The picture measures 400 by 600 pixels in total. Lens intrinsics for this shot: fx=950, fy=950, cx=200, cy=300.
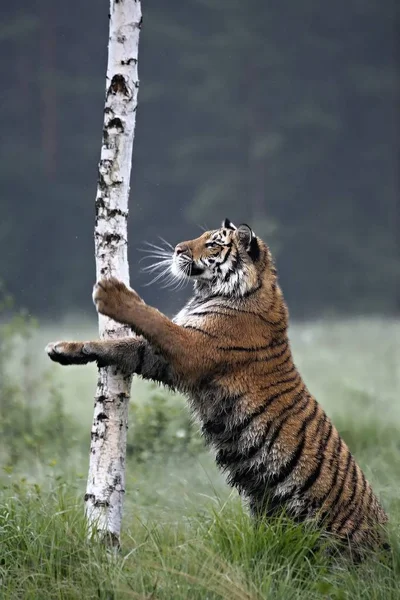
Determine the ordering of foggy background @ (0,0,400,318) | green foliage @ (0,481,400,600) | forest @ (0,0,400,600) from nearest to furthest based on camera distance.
Result: 1. green foliage @ (0,481,400,600)
2. forest @ (0,0,400,600)
3. foggy background @ (0,0,400,318)

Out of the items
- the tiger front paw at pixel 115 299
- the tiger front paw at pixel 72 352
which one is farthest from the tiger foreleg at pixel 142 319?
the tiger front paw at pixel 72 352

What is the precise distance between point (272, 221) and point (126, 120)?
20837mm

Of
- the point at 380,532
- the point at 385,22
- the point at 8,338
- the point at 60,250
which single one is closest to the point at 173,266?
the point at 380,532

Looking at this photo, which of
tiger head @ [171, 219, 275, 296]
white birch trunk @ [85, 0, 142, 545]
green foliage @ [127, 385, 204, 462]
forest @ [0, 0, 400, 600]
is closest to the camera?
white birch trunk @ [85, 0, 142, 545]

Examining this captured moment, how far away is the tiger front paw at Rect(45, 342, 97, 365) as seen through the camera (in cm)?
406

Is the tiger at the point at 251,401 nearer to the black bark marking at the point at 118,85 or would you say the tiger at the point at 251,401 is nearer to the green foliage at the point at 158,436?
the black bark marking at the point at 118,85

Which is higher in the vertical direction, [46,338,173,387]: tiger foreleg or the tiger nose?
the tiger nose

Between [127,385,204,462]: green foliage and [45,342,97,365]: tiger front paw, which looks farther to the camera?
[127,385,204,462]: green foliage

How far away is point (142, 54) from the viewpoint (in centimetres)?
2706

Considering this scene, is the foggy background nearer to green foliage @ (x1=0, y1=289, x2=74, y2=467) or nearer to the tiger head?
green foliage @ (x1=0, y1=289, x2=74, y2=467)

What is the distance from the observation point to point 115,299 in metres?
4.09

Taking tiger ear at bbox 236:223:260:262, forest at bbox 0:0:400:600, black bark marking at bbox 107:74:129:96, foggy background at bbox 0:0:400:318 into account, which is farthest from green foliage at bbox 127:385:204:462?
foggy background at bbox 0:0:400:318

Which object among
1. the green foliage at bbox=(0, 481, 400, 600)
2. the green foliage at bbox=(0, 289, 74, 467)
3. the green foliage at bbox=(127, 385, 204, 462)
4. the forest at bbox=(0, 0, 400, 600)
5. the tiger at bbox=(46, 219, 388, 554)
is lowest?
the green foliage at bbox=(0, 481, 400, 600)

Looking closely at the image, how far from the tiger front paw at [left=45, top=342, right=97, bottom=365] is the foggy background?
19.8 metres
